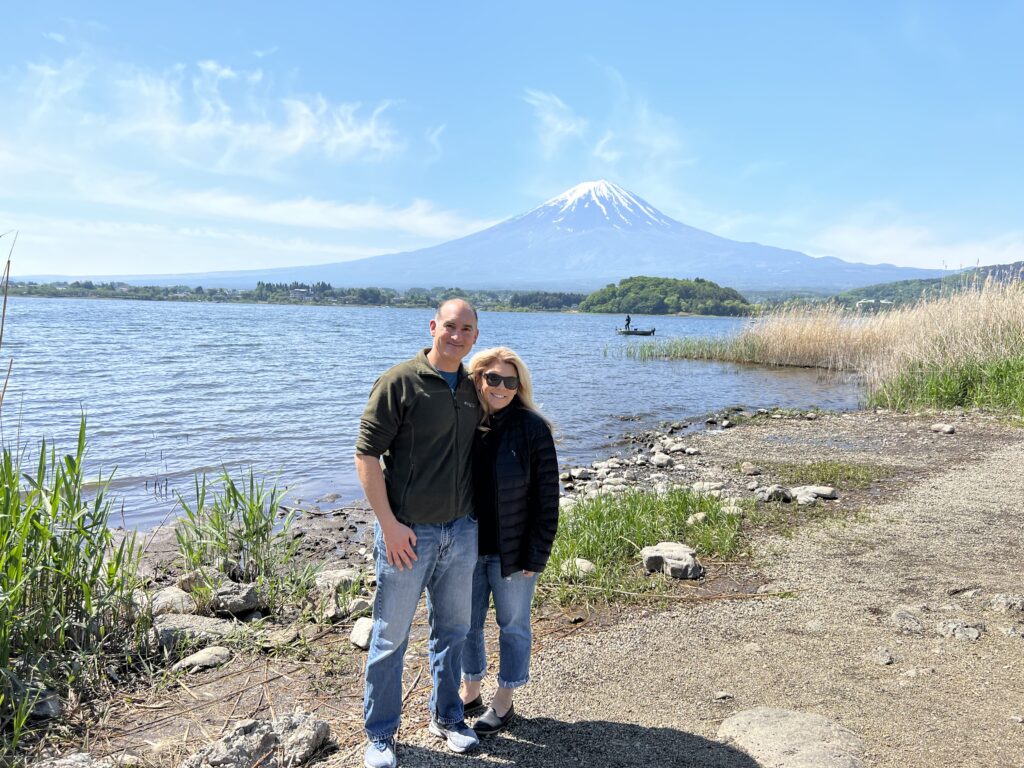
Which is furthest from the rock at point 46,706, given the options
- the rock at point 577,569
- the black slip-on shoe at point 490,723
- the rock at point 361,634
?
the rock at point 577,569

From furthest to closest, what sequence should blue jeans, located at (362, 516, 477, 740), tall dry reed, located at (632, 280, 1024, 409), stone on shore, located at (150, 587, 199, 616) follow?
tall dry reed, located at (632, 280, 1024, 409) → stone on shore, located at (150, 587, 199, 616) → blue jeans, located at (362, 516, 477, 740)

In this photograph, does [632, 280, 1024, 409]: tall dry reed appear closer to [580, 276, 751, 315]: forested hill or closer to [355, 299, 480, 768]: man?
[355, 299, 480, 768]: man

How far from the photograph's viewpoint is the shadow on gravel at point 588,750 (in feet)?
9.73

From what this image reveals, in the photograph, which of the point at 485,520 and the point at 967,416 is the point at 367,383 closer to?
the point at 967,416

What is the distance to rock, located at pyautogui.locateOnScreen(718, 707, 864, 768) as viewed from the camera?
2.93 metres

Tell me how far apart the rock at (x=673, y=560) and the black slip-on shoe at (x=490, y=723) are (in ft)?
7.59

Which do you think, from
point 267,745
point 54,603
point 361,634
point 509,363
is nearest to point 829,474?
point 361,634

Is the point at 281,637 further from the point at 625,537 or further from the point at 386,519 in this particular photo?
the point at 625,537

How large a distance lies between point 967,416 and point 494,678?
40.9ft

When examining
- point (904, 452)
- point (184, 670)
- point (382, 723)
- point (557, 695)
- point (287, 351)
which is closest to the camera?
point (382, 723)

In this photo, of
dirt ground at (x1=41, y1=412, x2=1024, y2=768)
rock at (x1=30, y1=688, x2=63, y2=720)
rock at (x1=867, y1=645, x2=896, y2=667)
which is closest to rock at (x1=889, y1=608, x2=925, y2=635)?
dirt ground at (x1=41, y1=412, x2=1024, y2=768)

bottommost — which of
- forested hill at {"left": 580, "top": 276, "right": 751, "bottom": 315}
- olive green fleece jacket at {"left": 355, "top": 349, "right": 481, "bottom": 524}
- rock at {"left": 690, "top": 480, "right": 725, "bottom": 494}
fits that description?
rock at {"left": 690, "top": 480, "right": 725, "bottom": 494}

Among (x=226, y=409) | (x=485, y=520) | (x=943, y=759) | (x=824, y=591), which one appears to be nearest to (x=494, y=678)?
(x=485, y=520)

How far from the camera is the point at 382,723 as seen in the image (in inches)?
114
